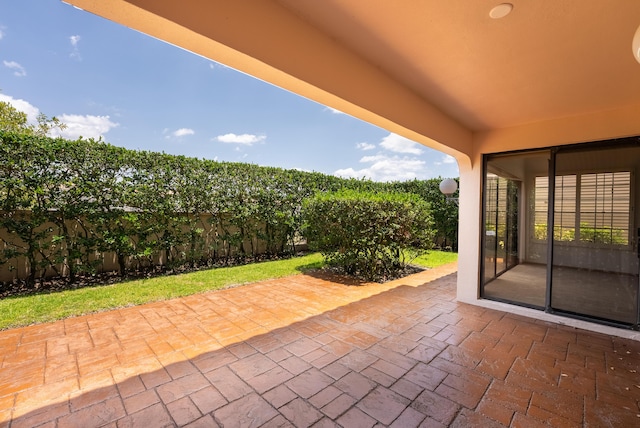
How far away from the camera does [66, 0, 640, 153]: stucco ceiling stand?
1569mm

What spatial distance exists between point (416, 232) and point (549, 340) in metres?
3.24

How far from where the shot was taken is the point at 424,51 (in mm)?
2258

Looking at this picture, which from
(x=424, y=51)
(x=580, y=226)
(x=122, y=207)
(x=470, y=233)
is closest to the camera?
(x=424, y=51)

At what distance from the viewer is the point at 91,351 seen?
2.90 meters

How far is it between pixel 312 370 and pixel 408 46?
2.90 meters

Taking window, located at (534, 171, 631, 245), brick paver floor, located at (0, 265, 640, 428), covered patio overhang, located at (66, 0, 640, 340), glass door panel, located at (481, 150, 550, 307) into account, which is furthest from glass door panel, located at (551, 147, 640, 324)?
brick paver floor, located at (0, 265, 640, 428)

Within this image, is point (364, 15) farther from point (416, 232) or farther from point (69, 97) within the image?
point (69, 97)

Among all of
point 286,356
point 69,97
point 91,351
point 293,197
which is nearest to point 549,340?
point 286,356

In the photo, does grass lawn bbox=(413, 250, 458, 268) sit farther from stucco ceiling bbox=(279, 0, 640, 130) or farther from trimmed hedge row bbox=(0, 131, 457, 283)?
stucco ceiling bbox=(279, 0, 640, 130)

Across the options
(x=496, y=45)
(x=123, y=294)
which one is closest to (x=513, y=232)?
(x=496, y=45)

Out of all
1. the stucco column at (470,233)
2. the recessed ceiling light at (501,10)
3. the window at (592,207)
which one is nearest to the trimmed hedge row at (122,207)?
the stucco column at (470,233)

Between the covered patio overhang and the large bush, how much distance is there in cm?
251

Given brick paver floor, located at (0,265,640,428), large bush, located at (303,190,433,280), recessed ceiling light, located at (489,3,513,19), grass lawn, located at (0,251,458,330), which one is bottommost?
brick paver floor, located at (0,265,640,428)

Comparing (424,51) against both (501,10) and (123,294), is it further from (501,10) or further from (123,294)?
(123,294)
